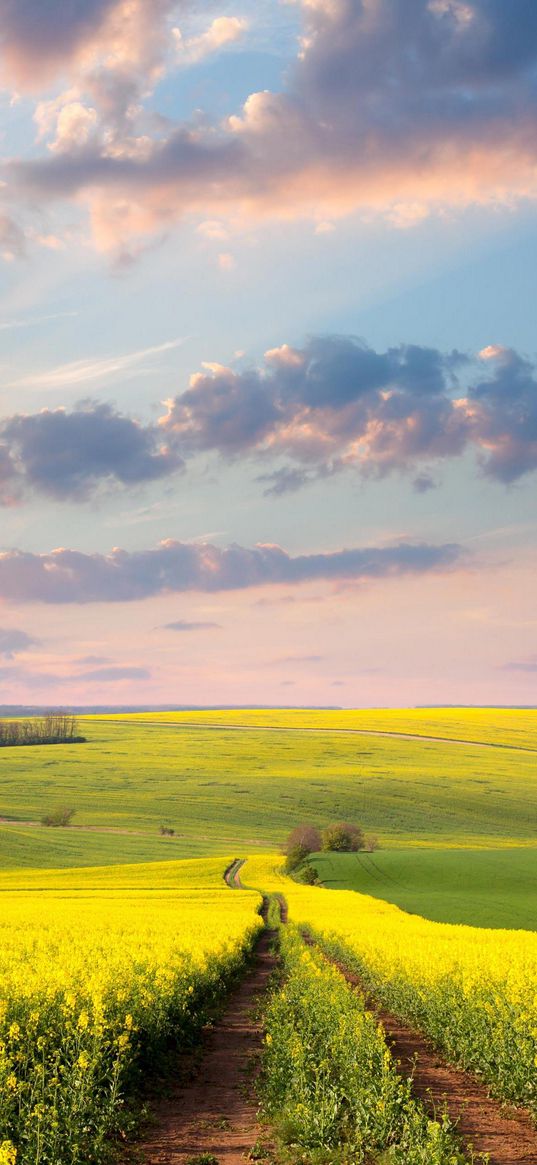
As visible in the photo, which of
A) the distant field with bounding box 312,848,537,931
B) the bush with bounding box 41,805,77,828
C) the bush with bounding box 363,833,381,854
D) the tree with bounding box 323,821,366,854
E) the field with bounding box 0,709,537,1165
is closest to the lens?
the field with bounding box 0,709,537,1165

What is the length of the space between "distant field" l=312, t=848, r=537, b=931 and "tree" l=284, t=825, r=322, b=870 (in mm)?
2027

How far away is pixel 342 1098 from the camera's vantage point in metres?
11.7

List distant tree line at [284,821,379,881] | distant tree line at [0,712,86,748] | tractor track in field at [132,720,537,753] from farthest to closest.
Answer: distant tree line at [0,712,86,748]
tractor track in field at [132,720,537,753]
distant tree line at [284,821,379,881]

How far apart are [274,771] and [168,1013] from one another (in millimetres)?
124199

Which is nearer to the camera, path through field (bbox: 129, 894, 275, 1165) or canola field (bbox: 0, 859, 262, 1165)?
canola field (bbox: 0, 859, 262, 1165)

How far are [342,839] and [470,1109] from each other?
272 feet

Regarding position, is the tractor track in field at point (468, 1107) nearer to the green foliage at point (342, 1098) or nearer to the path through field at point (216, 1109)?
the green foliage at point (342, 1098)

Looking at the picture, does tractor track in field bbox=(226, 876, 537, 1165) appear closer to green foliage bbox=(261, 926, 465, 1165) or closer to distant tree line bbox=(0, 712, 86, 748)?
green foliage bbox=(261, 926, 465, 1165)

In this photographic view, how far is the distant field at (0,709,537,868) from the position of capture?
9562 centimetres

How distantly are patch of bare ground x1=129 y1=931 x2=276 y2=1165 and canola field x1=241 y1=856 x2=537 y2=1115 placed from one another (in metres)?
3.87

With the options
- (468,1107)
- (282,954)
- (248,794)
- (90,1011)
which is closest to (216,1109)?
(90,1011)

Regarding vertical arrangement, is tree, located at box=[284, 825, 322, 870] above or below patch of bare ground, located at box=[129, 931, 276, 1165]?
below

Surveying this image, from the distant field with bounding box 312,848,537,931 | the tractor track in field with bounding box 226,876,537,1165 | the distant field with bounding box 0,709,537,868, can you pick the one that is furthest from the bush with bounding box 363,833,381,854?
the tractor track in field with bounding box 226,876,537,1165

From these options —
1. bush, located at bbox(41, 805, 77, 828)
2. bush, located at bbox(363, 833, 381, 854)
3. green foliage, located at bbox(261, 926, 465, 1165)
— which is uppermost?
green foliage, located at bbox(261, 926, 465, 1165)
